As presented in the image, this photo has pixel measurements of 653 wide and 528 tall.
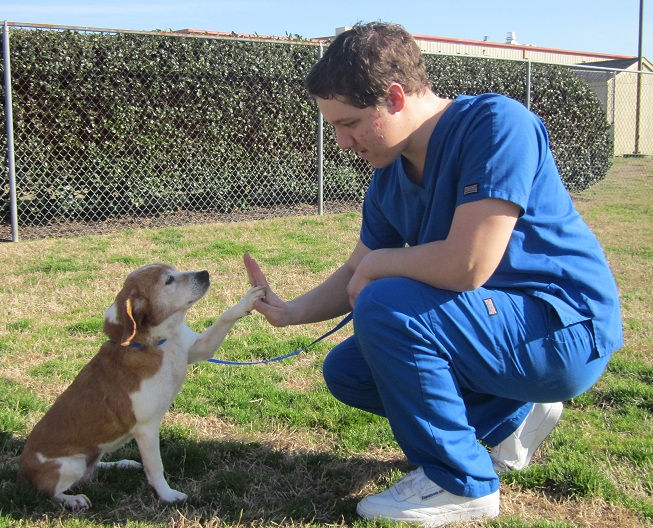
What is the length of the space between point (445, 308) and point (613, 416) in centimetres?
177

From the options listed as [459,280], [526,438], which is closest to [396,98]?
[459,280]

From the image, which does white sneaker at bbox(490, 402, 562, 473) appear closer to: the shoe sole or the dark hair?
the shoe sole

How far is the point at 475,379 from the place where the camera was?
264 cm

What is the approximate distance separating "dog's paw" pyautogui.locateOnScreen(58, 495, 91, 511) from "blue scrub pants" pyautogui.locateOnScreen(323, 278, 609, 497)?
4.48ft

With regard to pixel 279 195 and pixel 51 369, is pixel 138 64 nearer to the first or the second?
pixel 279 195

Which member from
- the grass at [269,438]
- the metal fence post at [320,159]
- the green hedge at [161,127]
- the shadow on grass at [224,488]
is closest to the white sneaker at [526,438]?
the grass at [269,438]

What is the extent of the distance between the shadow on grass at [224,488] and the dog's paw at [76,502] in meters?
0.03

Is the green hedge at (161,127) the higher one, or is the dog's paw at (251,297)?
the green hedge at (161,127)

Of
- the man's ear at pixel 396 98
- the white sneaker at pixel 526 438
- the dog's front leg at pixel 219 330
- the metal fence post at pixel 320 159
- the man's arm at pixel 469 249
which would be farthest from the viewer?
the metal fence post at pixel 320 159

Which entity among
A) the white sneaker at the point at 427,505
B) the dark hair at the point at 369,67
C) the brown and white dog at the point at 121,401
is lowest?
the white sneaker at the point at 427,505

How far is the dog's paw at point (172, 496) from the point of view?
299cm

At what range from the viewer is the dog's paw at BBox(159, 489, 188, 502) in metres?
2.99

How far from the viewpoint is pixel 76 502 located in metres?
3.00

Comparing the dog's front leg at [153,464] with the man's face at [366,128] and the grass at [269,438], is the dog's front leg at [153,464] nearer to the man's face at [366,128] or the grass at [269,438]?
the grass at [269,438]
